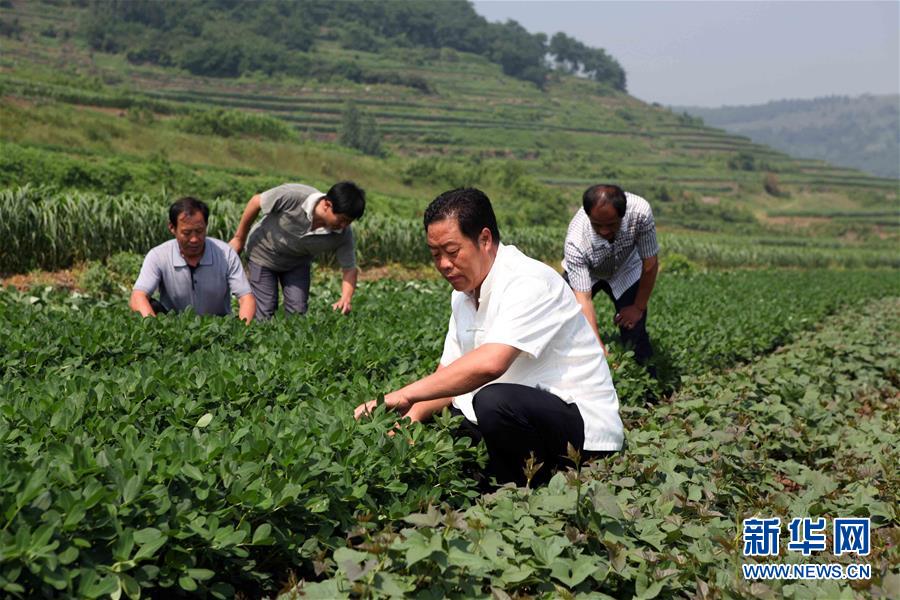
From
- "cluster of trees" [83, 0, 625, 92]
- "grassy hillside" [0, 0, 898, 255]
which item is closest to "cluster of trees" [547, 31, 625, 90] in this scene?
"cluster of trees" [83, 0, 625, 92]

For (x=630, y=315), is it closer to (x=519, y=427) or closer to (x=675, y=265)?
(x=519, y=427)

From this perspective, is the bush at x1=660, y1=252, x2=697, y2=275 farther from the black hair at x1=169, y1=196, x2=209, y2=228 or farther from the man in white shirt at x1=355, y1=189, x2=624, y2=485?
the man in white shirt at x1=355, y1=189, x2=624, y2=485

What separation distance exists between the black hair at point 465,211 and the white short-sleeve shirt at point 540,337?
0.75 feet

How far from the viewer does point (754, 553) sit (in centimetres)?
311

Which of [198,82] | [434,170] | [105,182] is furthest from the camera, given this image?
[198,82]

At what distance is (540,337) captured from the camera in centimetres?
352

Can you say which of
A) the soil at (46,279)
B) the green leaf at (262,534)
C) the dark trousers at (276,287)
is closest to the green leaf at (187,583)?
the green leaf at (262,534)

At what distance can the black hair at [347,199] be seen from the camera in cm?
627

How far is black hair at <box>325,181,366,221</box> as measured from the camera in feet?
20.6

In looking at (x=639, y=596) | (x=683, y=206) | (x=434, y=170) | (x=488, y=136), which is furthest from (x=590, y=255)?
(x=488, y=136)

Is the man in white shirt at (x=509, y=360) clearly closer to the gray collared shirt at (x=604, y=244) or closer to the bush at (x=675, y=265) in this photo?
the gray collared shirt at (x=604, y=244)

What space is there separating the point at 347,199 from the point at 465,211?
9.59ft

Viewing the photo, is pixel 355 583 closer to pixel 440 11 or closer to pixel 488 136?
pixel 488 136

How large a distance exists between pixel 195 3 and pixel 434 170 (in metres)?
81.1
